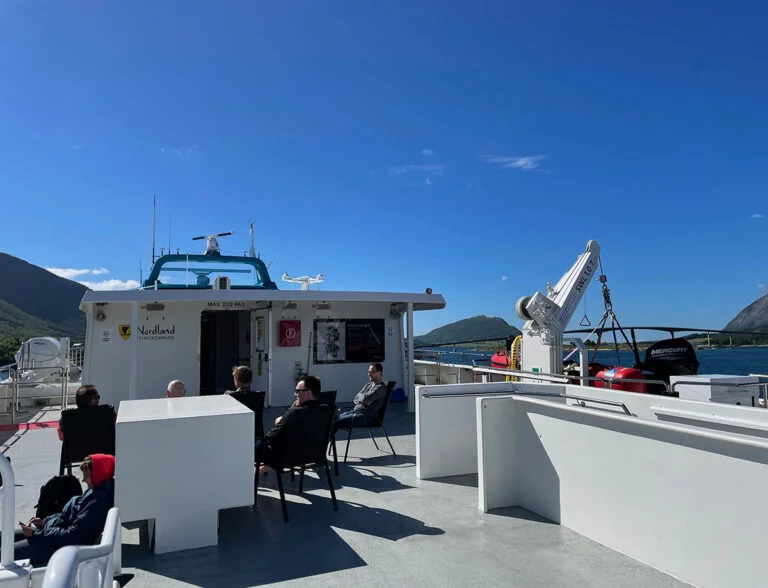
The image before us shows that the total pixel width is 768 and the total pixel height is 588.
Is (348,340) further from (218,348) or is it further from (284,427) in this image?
(284,427)

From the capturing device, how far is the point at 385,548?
3.26 meters

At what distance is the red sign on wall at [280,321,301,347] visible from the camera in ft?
31.3

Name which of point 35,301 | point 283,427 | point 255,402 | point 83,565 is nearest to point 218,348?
point 255,402

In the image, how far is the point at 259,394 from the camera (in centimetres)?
497

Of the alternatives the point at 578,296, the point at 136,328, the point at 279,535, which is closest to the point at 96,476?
the point at 279,535

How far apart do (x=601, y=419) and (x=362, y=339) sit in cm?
706

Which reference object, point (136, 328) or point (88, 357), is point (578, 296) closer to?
point (136, 328)

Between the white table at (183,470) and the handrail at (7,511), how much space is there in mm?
1222

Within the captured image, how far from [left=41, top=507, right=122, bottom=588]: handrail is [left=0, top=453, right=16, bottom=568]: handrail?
0.36m

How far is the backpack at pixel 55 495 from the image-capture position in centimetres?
296

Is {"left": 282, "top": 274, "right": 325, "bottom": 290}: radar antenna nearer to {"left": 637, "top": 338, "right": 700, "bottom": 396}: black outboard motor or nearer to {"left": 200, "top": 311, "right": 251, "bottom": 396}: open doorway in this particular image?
{"left": 200, "top": 311, "right": 251, "bottom": 396}: open doorway

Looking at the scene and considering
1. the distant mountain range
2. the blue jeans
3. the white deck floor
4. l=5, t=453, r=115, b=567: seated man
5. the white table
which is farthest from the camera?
the distant mountain range

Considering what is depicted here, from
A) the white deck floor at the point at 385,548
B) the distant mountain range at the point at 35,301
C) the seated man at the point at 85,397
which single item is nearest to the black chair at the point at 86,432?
the seated man at the point at 85,397

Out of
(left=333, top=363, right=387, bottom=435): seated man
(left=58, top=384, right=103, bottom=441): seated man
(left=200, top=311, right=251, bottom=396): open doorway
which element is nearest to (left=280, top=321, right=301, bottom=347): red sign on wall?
(left=200, top=311, right=251, bottom=396): open doorway
